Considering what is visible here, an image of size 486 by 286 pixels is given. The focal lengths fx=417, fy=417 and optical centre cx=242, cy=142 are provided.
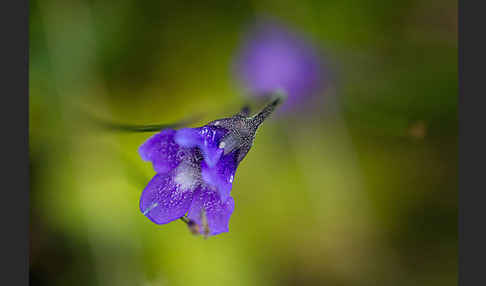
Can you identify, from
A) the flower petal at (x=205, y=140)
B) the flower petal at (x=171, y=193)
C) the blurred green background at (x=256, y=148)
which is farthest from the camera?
the blurred green background at (x=256, y=148)

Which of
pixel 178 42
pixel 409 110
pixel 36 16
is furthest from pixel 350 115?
pixel 36 16

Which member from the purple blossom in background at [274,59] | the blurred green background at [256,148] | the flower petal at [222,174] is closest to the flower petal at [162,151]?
the flower petal at [222,174]

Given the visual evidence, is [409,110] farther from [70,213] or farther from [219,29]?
[70,213]

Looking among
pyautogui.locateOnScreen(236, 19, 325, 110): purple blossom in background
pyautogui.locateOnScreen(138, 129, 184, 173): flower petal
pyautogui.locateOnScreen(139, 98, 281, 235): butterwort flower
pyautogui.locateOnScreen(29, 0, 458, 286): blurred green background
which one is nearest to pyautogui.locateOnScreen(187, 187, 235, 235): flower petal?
pyautogui.locateOnScreen(139, 98, 281, 235): butterwort flower

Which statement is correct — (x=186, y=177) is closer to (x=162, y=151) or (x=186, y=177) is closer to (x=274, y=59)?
(x=162, y=151)

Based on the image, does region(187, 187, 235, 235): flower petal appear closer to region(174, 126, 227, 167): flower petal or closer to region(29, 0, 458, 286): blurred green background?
region(174, 126, 227, 167): flower petal

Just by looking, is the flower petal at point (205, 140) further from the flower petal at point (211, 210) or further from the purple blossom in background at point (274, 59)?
the purple blossom in background at point (274, 59)
